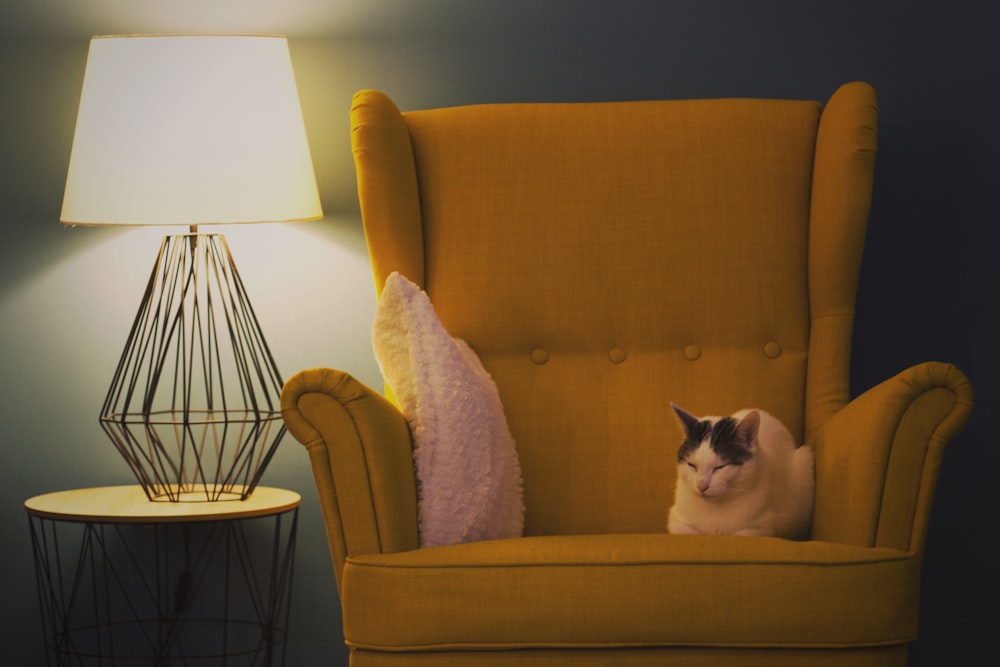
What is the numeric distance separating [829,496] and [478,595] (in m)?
0.59

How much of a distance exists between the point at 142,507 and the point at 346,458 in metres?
0.55

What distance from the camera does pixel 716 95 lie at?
2.51 m

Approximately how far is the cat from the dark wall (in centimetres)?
72

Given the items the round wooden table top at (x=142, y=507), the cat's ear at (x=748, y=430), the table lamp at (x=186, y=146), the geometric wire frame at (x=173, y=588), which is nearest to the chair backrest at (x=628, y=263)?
the table lamp at (x=186, y=146)

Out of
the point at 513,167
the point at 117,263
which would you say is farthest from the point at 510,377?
the point at 117,263

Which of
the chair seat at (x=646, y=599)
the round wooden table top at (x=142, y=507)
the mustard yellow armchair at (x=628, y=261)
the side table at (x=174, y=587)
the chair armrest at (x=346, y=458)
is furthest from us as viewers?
the side table at (x=174, y=587)

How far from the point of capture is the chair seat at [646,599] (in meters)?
1.54

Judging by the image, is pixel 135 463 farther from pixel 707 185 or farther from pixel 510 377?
pixel 707 185

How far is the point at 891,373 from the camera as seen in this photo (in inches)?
98.8

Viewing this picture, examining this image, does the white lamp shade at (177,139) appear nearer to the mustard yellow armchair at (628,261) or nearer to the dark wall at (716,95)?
the mustard yellow armchair at (628,261)

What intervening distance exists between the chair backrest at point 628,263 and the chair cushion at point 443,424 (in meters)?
0.22

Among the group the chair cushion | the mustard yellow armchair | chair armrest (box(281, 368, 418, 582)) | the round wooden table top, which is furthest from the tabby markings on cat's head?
Result: the round wooden table top

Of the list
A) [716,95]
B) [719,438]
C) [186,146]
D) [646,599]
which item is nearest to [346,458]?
[646,599]

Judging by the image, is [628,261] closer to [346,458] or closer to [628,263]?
[628,263]
